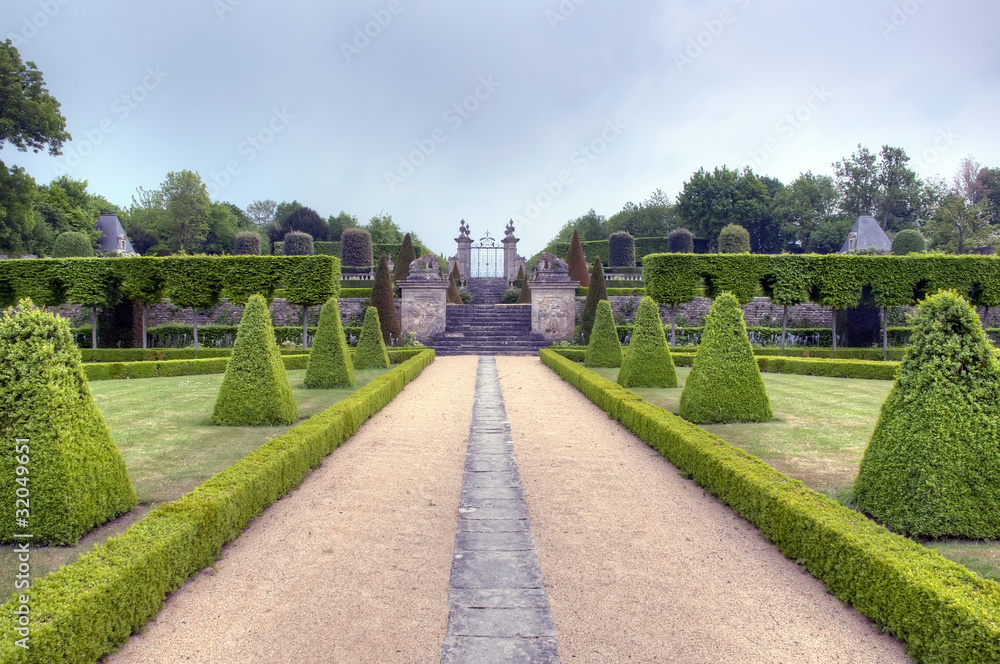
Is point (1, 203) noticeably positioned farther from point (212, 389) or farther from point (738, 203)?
point (738, 203)

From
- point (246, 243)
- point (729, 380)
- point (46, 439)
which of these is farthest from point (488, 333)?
point (246, 243)

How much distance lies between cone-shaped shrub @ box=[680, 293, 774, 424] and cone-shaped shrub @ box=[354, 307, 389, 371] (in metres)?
10.5

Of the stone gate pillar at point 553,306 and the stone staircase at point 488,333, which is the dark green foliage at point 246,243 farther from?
the stone gate pillar at point 553,306

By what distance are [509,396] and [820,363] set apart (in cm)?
959

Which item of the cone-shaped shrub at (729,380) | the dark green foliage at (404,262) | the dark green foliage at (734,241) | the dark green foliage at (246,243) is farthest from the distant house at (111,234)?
the cone-shaped shrub at (729,380)

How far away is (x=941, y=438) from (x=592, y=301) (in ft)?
67.5

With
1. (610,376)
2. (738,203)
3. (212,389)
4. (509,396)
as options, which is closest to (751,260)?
(610,376)

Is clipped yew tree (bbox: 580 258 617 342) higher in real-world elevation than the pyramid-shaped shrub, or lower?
higher

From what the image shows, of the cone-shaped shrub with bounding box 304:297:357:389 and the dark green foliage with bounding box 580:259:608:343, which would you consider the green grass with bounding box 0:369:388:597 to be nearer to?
the cone-shaped shrub with bounding box 304:297:357:389

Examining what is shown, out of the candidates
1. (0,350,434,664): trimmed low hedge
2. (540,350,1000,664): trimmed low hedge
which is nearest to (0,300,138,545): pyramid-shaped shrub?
(0,350,434,664): trimmed low hedge

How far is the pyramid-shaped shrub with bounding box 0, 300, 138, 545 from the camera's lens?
4297 millimetres

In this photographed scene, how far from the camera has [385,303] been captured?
25.5 metres

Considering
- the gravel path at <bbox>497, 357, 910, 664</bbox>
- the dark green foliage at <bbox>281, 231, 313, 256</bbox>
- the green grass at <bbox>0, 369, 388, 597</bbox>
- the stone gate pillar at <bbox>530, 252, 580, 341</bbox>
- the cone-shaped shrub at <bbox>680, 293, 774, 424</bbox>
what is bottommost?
the gravel path at <bbox>497, 357, 910, 664</bbox>

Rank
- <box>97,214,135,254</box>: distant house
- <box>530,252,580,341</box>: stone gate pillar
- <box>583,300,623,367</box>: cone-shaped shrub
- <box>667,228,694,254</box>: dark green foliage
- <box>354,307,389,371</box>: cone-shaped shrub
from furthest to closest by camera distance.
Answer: <box>97,214,135,254</box>: distant house
<box>667,228,694,254</box>: dark green foliage
<box>530,252,580,341</box>: stone gate pillar
<box>583,300,623,367</box>: cone-shaped shrub
<box>354,307,389,371</box>: cone-shaped shrub
